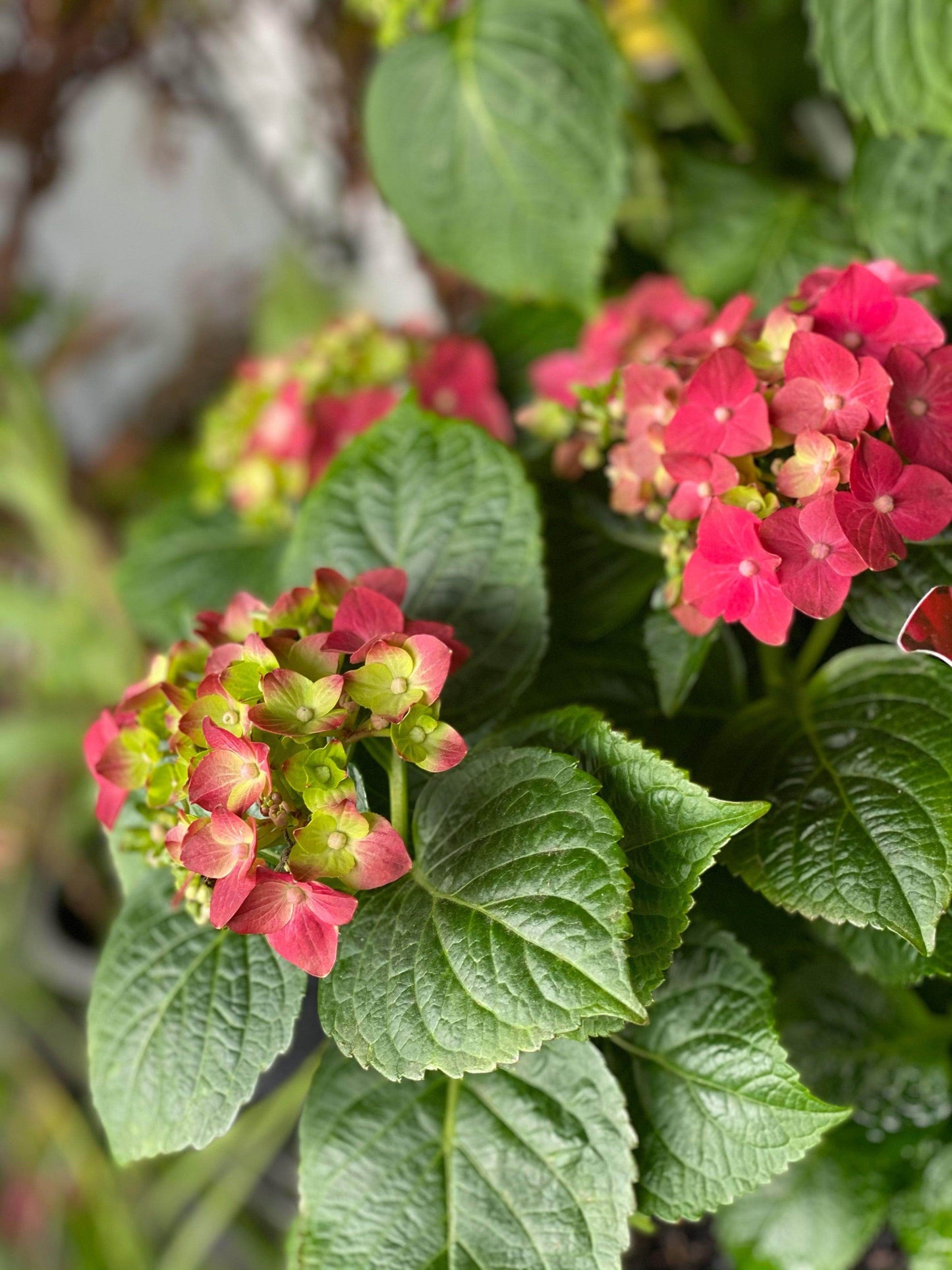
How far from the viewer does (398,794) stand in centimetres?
45

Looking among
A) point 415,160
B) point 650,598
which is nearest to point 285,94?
point 415,160

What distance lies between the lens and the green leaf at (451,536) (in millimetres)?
526

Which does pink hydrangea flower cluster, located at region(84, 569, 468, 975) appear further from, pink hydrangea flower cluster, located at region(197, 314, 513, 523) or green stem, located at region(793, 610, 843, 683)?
pink hydrangea flower cluster, located at region(197, 314, 513, 523)

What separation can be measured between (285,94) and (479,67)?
2.42ft

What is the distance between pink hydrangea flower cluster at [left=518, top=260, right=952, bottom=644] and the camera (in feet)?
1.37

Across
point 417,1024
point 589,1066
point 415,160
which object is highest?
point 415,160

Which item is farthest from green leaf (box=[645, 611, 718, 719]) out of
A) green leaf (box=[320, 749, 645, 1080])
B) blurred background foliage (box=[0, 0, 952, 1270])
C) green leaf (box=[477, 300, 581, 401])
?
green leaf (box=[477, 300, 581, 401])

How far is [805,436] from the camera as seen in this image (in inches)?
16.7

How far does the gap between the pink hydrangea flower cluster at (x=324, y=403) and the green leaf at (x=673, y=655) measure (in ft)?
1.16

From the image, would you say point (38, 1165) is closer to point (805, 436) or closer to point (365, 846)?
point (365, 846)

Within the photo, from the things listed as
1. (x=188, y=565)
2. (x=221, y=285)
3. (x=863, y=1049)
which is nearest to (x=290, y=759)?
(x=863, y=1049)

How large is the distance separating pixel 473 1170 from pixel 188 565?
1.96ft

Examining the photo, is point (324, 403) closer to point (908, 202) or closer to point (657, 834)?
point (908, 202)

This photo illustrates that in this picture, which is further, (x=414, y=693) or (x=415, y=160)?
(x=415, y=160)
